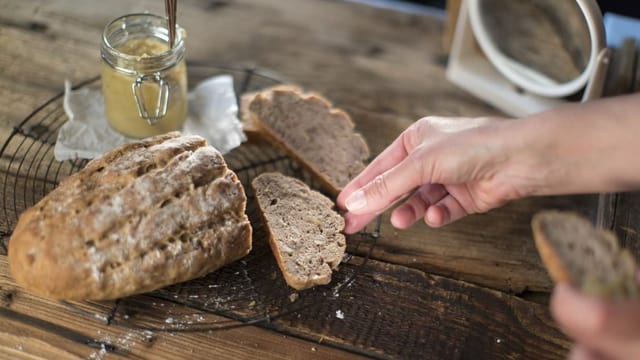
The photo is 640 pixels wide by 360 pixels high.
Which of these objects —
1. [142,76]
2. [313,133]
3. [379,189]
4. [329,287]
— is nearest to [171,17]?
[142,76]

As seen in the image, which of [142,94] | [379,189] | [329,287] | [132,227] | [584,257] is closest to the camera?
[584,257]

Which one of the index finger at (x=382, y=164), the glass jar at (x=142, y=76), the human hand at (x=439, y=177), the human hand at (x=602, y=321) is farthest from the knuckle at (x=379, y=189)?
the glass jar at (x=142, y=76)

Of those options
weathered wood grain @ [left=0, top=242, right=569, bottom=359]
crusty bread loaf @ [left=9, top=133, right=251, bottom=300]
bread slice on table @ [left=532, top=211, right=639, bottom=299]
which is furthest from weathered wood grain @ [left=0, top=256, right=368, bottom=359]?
bread slice on table @ [left=532, top=211, right=639, bottom=299]

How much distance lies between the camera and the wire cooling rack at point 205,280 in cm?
179

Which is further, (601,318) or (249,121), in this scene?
(249,121)

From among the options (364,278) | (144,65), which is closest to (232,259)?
(364,278)

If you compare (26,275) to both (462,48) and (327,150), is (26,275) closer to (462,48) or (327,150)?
(327,150)

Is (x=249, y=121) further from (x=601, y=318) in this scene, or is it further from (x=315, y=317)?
(x=601, y=318)

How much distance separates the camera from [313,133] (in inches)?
90.8

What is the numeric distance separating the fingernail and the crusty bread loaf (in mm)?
291

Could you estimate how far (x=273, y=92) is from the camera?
7.63 feet

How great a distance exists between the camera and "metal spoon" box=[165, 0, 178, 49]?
2.03 m

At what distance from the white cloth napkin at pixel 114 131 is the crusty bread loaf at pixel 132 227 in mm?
423

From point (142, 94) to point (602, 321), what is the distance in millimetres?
1508
